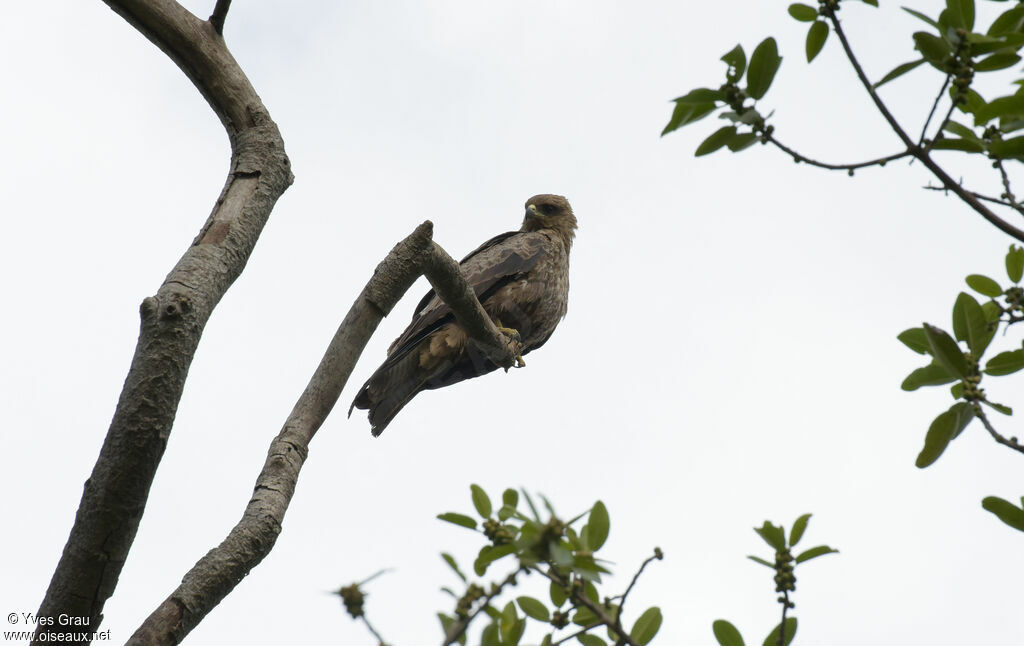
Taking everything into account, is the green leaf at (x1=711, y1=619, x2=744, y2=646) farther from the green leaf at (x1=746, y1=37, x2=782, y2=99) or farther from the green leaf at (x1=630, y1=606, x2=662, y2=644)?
the green leaf at (x1=746, y1=37, x2=782, y2=99)

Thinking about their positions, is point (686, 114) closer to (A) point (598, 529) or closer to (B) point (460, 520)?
(A) point (598, 529)

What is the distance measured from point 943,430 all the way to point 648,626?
943mm

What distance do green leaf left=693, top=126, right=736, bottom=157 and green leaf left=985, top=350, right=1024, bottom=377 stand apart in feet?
3.00

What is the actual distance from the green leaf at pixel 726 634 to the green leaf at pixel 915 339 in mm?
996

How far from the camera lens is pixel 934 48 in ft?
7.63

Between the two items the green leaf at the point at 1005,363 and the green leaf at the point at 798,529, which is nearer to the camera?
the green leaf at the point at 798,529

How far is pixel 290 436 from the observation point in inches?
150

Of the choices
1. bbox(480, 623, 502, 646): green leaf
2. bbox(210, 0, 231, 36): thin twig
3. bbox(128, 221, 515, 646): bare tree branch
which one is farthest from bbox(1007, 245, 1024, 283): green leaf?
bbox(210, 0, 231, 36): thin twig

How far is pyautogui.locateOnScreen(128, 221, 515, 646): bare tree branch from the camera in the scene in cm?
308

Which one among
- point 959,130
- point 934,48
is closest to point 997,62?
point 934,48

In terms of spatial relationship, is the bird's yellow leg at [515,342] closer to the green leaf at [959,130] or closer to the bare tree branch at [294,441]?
the bare tree branch at [294,441]

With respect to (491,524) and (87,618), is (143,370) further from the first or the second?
(491,524)

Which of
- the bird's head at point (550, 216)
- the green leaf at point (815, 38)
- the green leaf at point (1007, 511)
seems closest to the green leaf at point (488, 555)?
the green leaf at point (1007, 511)

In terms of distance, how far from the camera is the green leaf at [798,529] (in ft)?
7.64
